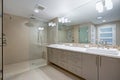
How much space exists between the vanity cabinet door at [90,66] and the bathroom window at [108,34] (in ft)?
2.45

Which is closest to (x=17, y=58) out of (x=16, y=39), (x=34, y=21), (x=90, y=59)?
(x=16, y=39)

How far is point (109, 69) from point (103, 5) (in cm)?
164

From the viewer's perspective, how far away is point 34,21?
148 inches

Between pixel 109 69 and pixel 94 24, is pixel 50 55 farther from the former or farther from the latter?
pixel 109 69

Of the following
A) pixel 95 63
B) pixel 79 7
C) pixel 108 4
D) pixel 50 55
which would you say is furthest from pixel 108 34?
pixel 50 55

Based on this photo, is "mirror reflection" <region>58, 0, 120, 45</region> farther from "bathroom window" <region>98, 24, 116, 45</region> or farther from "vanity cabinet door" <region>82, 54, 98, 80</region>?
"vanity cabinet door" <region>82, 54, 98, 80</region>

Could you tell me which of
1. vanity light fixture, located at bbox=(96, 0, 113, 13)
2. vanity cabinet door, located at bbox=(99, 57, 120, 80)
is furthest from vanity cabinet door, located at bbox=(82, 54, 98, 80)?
vanity light fixture, located at bbox=(96, 0, 113, 13)

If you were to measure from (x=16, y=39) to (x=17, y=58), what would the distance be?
2.74 feet

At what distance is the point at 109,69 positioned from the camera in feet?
4.73

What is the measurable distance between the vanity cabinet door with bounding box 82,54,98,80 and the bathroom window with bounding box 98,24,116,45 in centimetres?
75

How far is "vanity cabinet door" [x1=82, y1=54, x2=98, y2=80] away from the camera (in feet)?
5.35

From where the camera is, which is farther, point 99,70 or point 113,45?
point 113,45

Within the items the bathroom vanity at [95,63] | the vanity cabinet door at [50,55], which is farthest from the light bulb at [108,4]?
the vanity cabinet door at [50,55]

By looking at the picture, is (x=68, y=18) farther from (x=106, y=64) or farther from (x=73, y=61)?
(x=106, y=64)
